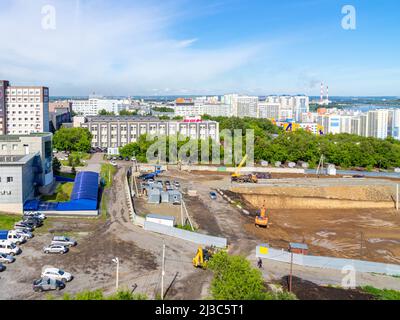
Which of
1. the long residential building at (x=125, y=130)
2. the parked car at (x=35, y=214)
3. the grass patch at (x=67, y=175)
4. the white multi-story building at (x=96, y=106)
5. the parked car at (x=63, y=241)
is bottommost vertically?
the parked car at (x=63, y=241)

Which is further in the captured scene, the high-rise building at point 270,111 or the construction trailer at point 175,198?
the high-rise building at point 270,111

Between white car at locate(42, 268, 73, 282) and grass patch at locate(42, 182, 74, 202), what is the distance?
1168cm

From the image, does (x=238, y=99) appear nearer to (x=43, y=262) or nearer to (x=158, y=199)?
(x=158, y=199)

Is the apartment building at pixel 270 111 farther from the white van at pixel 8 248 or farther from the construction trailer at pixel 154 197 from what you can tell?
the white van at pixel 8 248

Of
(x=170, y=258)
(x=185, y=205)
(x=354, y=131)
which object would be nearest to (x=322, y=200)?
(x=185, y=205)

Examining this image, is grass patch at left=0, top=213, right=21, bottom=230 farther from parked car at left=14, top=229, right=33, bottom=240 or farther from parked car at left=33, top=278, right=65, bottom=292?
parked car at left=33, top=278, right=65, bottom=292

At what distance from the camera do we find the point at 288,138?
2116 inches

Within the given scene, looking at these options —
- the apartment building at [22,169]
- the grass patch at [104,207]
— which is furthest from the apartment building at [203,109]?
the grass patch at [104,207]

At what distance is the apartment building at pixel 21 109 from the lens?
52469mm

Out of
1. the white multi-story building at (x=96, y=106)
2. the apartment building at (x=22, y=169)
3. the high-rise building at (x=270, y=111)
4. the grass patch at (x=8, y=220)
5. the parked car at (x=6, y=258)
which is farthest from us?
the white multi-story building at (x=96, y=106)

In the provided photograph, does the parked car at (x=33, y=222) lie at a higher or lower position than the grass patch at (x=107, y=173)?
lower

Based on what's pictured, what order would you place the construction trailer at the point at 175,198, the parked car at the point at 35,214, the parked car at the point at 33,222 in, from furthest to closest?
the construction trailer at the point at 175,198 < the parked car at the point at 35,214 < the parked car at the point at 33,222

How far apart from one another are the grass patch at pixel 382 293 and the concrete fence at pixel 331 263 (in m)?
1.87
